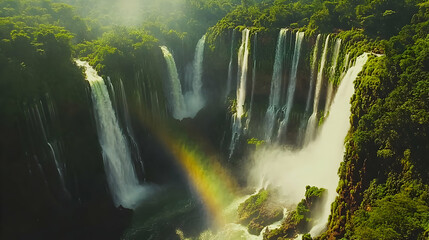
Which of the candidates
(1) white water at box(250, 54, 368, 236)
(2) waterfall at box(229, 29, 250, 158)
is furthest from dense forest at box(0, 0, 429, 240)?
(1) white water at box(250, 54, 368, 236)

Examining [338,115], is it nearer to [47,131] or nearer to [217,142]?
[217,142]

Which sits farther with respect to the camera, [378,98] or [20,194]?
[20,194]

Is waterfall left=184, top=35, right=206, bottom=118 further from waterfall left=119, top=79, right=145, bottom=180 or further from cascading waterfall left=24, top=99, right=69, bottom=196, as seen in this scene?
cascading waterfall left=24, top=99, right=69, bottom=196

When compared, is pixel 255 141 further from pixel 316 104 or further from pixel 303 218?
pixel 303 218

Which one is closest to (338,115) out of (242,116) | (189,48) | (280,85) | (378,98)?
(378,98)

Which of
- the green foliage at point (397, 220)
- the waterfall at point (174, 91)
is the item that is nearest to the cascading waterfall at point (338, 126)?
the green foliage at point (397, 220)
